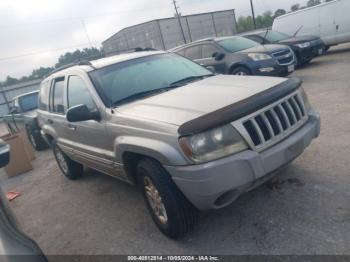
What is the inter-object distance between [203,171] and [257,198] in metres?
1.30

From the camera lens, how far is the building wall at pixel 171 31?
39622mm

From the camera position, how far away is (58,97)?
4988 millimetres

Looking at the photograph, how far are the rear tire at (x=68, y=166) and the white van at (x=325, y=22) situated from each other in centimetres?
1115

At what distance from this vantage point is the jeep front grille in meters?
2.71

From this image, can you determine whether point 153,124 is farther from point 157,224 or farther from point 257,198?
point 257,198

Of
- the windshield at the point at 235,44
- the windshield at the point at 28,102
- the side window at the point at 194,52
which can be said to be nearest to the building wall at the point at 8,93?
the windshield at the point at 28,102

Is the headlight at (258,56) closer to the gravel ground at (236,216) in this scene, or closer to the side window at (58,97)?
the gravel ground at (236,216)

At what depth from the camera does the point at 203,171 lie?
2.53 m

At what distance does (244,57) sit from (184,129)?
673cm

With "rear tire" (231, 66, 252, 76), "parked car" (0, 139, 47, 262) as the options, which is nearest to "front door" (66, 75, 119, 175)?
"parked car" (0, 139, 47, 262)

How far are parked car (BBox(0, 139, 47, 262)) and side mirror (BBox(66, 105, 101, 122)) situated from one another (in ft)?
4.49

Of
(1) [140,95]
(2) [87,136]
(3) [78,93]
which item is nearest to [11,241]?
(1) [140,95]

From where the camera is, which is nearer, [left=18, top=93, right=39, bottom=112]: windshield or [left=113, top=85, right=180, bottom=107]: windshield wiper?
[left=113, top=85, right=180, bottom=107]: windshield wiper

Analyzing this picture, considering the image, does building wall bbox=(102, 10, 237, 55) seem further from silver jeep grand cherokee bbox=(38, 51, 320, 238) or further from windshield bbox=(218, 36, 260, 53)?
silver jeep grand cherokee bbox=(38, 51, 320, 238)
